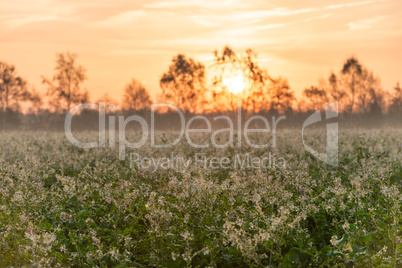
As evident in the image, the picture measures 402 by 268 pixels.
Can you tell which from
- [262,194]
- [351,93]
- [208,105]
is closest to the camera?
[262,194]

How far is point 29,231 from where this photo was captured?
627cm

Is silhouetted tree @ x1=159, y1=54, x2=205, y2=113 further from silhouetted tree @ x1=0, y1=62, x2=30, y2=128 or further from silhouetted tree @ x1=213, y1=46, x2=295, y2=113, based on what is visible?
silhouetted tree @ x1=0, y1=62, x2=30, y2=128

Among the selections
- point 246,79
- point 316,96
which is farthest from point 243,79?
point 316,96

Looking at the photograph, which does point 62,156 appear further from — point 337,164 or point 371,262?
point 371,262

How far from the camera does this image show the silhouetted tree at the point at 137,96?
6216cm

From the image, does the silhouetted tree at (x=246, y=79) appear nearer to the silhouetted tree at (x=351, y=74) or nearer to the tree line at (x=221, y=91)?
the tree line at (x=221, y=91)

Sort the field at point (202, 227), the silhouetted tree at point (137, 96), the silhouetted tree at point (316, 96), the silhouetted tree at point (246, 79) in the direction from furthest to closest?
the silhouetted tree at point (137, 96) → the silhouetted tree at point (316, 96) → the silhouetted tree at point (246, 79) → the field at point (202, 227)

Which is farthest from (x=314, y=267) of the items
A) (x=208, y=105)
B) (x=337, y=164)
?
(x=208, y=105)

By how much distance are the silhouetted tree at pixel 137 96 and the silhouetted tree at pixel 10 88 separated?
45.1 feet

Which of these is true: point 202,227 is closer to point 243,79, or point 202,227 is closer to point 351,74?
point 243,79

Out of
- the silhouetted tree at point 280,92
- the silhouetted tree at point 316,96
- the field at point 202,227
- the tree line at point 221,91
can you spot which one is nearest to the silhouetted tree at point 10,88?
the tree line at point 221,91

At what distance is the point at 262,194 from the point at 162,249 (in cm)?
231

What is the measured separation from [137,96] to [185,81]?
21.3 metres

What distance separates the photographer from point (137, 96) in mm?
62312
